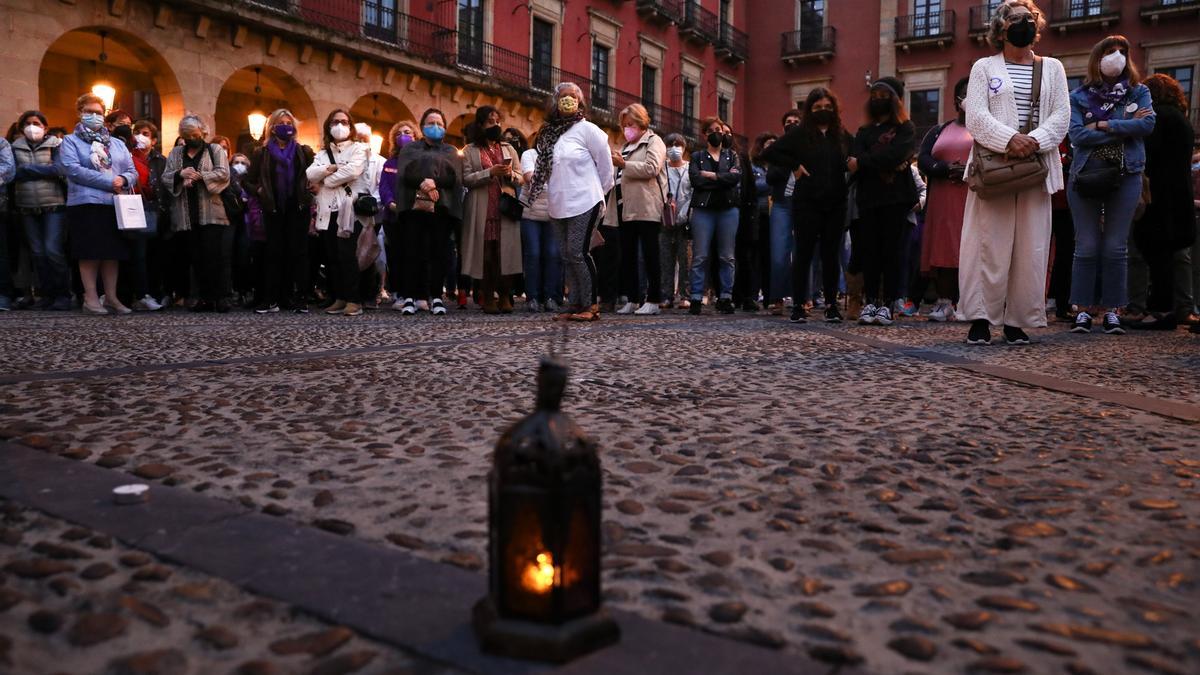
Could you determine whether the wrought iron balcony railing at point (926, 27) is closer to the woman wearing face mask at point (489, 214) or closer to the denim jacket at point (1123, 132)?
the woman wearing face mask at point (489, 214)

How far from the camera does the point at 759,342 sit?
5262 millimetres

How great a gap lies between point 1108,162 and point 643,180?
3752 mm

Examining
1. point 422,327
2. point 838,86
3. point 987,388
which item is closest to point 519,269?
point 422,327

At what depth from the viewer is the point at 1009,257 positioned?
5.11m

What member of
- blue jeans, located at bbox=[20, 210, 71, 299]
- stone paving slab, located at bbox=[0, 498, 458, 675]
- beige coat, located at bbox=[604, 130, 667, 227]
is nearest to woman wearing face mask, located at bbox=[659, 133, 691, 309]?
beige coat, located at bbox=[604, 130, 667, 227]

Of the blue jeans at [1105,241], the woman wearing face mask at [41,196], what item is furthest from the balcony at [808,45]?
the woman wearing face mask at [41,196]

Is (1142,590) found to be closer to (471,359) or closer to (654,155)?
(471,359)

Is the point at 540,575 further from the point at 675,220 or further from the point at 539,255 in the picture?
the point at 675,220

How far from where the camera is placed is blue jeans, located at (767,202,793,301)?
30.3 ft

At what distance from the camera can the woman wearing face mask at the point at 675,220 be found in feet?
33.2

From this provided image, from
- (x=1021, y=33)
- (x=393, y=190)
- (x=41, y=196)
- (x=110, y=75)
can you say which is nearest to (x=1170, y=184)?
(x=1021, y=33)

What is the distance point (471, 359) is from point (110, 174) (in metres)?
5.23

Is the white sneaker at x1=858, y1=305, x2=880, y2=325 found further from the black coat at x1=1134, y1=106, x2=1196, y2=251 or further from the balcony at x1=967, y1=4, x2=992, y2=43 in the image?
the balcony at x1=967, y1=4, x2=992, y2=43

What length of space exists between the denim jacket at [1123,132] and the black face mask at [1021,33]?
1253 mm
